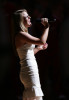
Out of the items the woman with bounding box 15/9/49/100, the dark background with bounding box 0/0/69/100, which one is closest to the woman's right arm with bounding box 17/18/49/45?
the woman with bounding box 15/9/49/100

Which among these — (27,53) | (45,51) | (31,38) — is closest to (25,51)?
(27,53)

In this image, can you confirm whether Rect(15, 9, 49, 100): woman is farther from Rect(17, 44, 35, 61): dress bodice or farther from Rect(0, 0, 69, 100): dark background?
Rect(0, 0, 69, 100): dark background

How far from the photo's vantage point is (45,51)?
17.4 ft

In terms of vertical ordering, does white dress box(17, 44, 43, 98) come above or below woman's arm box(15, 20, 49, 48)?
below

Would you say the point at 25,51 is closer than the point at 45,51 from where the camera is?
Yes

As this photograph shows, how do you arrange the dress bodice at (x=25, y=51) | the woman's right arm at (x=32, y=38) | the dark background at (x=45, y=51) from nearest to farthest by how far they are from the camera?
the woman's right arm at (x=32, y=38) < the dress bodice at (x=25, y=51) < the dark background at (x=45, y=51)

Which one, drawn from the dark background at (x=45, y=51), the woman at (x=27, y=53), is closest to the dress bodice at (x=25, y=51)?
the woman at (x=27, y=53)

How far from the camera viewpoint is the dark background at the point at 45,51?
17.5 ft

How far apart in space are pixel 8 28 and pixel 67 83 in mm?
1494

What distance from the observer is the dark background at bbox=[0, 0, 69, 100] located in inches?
210

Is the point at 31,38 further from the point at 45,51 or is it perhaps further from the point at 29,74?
the point at 45,51

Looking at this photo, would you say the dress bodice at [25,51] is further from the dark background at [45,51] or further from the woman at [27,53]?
the dark background at [45,51]

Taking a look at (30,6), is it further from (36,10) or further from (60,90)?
(60,90)

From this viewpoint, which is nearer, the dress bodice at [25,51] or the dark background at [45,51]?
the dress bodice at [25,51]
